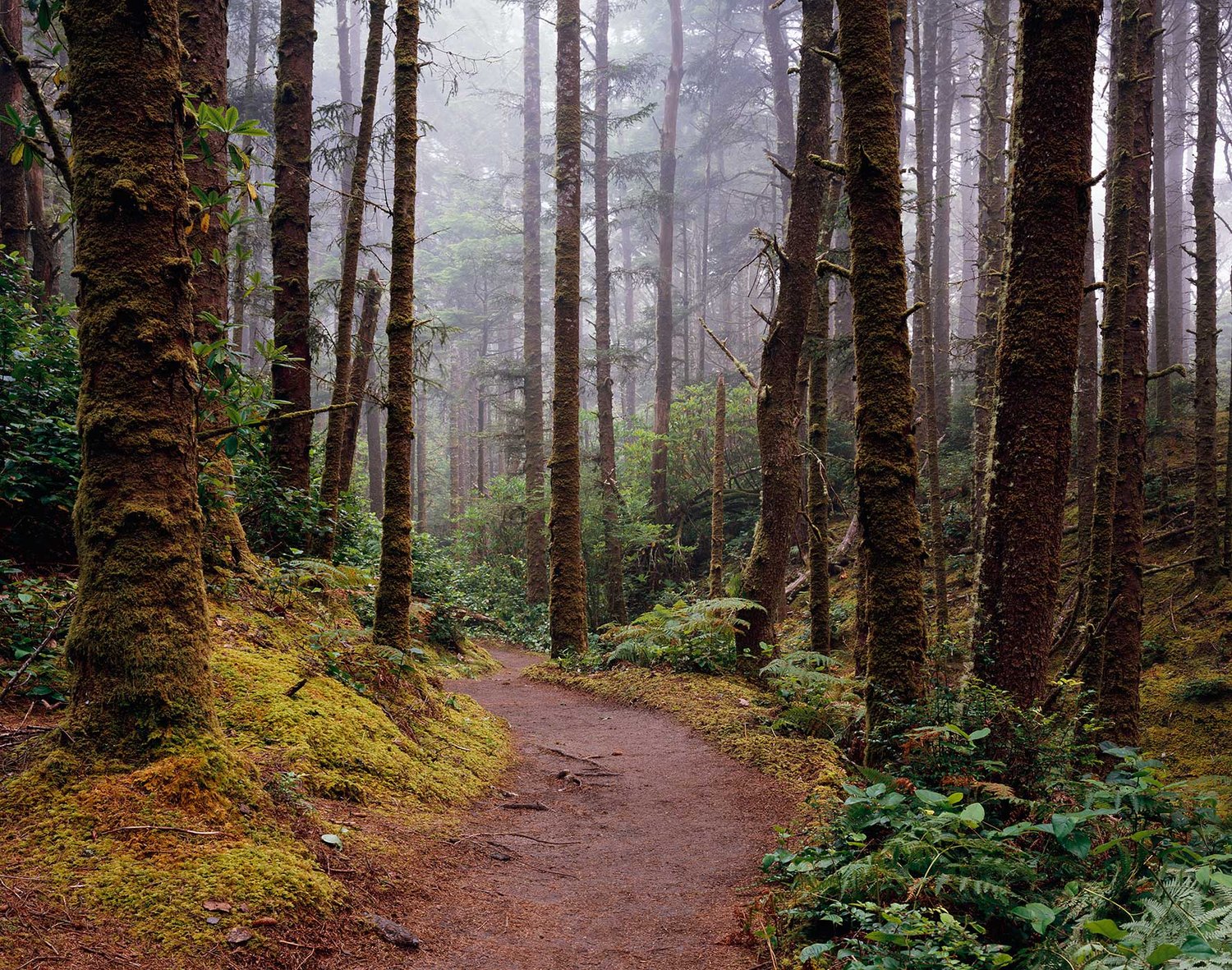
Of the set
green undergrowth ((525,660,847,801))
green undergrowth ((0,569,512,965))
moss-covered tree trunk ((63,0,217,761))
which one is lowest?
green undergrowth ((525,660,847,801))

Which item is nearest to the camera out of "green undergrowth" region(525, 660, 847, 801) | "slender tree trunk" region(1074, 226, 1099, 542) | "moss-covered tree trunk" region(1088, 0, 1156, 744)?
"green undergrowth" region(525, 660, 847, 801)

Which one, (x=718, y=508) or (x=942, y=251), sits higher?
(x=942, y=251)

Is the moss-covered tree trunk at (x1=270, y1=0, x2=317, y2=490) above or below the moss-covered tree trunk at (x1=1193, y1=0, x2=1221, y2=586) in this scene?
above

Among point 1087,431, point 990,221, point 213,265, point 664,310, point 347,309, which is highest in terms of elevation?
point 664,310

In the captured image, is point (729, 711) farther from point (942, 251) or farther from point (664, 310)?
point (942, 251)

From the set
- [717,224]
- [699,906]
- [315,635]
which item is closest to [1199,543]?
[699,906]

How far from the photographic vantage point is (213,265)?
719 cm

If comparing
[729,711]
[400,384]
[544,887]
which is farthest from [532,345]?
[544,887]

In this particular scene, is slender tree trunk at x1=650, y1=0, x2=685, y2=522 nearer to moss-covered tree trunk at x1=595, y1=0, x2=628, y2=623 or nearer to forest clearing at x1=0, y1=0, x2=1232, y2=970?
moss-covered tree trunk at x1=595, y1=0, x2=628, y2=623

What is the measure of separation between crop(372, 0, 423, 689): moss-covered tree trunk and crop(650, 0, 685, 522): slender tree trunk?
44.6 feet

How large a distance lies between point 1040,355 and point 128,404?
4.85 meters

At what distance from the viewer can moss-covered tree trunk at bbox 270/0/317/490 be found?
10.6 m

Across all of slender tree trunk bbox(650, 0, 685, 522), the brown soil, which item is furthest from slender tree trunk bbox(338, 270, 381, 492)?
slender tree trunk bbox(650, 0, 685, 522)

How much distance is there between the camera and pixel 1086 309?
13.8 metres
